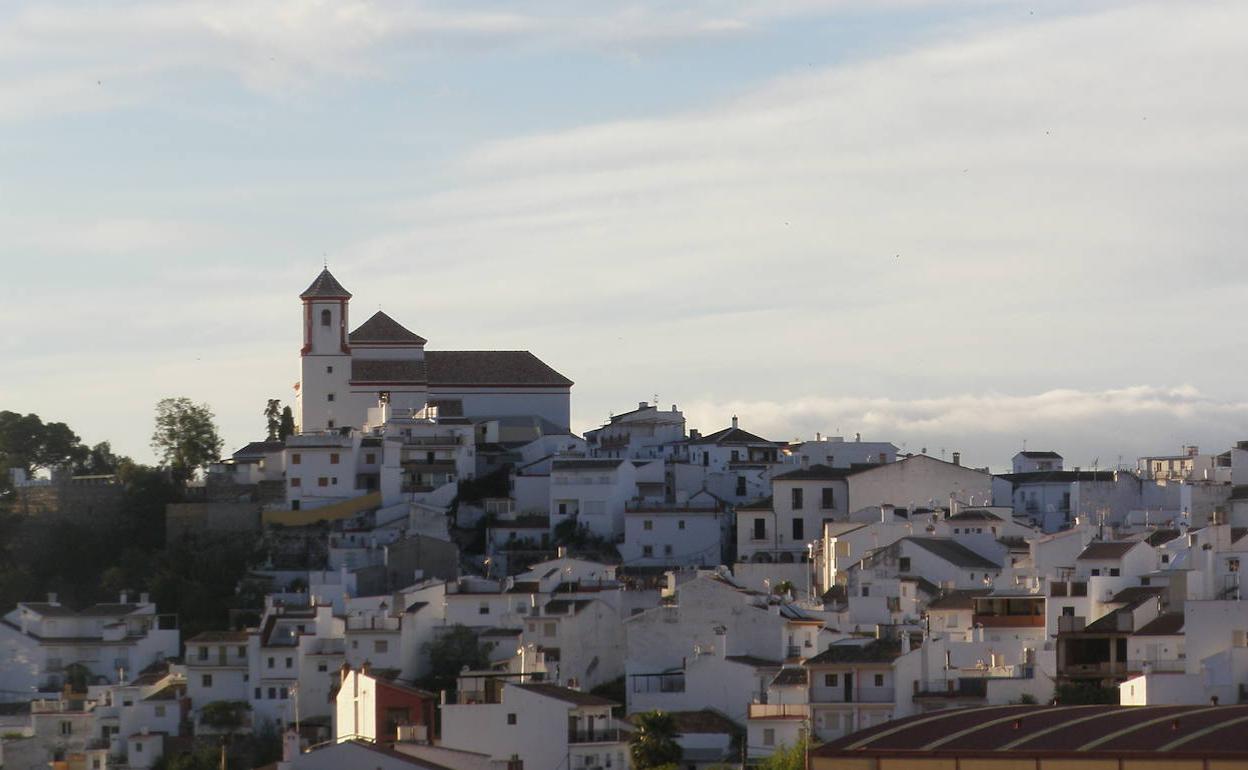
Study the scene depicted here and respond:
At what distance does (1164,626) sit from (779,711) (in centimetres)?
862

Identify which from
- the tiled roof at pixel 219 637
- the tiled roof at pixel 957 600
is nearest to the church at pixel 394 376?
the tiled roof at pixel 219 637

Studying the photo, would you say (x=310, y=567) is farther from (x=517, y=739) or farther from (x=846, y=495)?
(x=517, y=739)

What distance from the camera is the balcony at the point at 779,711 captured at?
64.4 metres

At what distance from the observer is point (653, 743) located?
63406 millimetres

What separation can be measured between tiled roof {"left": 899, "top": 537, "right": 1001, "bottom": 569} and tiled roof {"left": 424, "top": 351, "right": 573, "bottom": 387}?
77.9 ft

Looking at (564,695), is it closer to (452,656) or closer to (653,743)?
(653,743)

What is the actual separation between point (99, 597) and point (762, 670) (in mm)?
24398

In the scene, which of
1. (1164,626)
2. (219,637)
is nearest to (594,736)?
(1164,626)

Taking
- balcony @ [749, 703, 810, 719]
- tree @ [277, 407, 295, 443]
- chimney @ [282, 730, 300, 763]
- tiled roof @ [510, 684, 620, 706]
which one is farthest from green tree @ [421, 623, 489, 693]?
tree @ [277, 407, 295, 443]

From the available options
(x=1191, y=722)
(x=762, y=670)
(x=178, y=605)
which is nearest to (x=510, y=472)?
(x=178, y=605)

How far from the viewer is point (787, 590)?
8119 cm

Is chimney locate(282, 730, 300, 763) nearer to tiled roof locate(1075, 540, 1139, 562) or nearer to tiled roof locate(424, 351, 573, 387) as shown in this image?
tiled roof locate(1075, 540, 1139, 562)

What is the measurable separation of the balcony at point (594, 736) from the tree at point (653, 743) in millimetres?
399

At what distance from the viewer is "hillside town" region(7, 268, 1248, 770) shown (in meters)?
62.9
